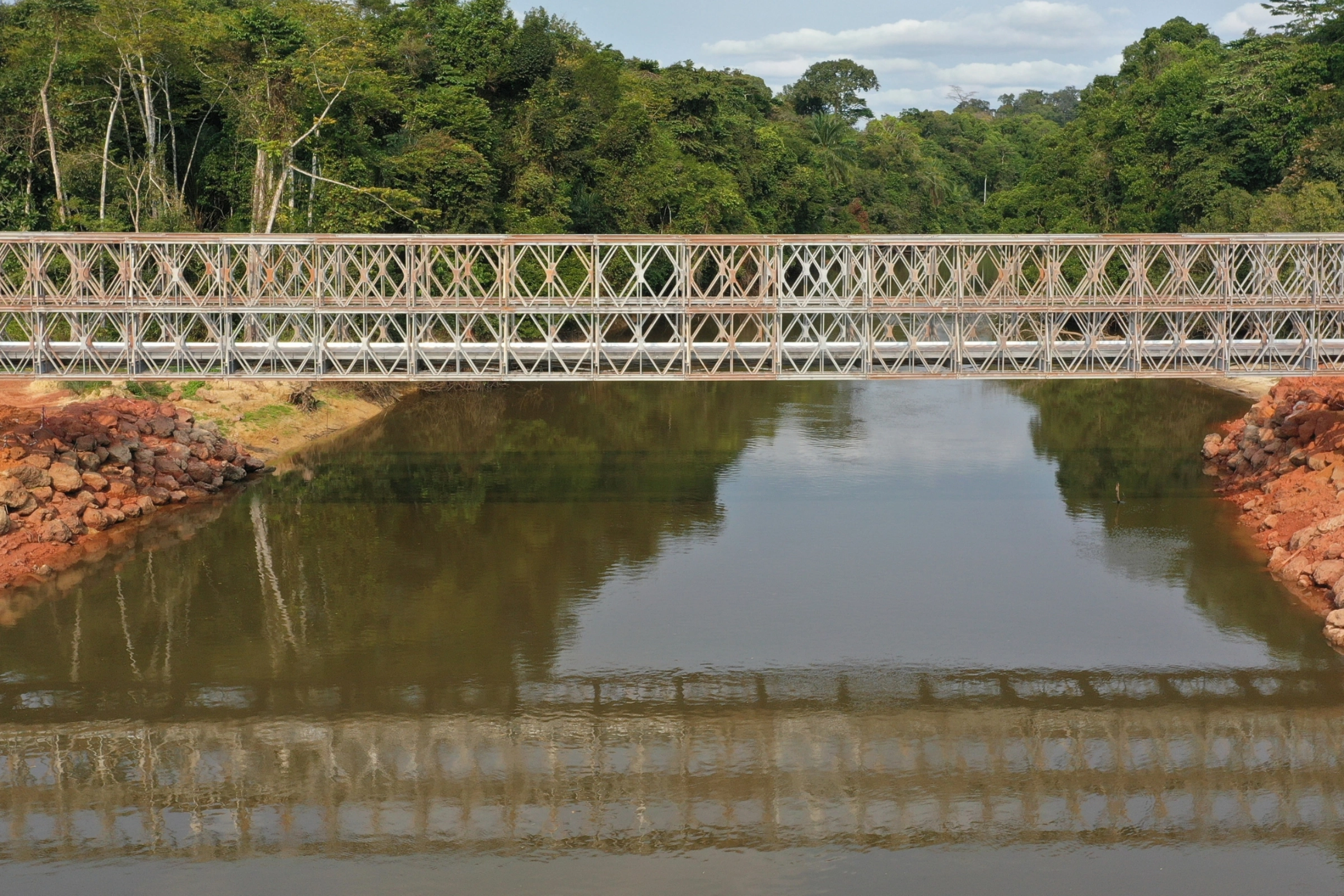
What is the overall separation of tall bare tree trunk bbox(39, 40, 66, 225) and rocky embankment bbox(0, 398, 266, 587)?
16423 millimetres

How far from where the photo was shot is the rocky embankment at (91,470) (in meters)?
35.5

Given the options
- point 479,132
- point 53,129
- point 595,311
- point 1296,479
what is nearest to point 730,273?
point 595,311

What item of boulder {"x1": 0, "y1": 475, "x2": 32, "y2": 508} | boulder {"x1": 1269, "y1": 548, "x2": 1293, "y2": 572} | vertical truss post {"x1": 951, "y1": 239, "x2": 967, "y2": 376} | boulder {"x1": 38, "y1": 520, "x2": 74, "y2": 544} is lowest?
boulder {"x1": 1269, "y1": 548, "x2": 1293, "y2": 572}

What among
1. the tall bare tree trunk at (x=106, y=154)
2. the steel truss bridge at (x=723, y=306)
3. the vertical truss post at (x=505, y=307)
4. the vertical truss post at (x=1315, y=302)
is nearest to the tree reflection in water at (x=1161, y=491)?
the steel truss bridge at (x=723, y=306)

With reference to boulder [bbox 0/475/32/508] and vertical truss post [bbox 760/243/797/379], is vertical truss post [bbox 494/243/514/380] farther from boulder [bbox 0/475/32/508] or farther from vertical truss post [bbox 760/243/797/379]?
boulder [bbox 0/475/32/508]

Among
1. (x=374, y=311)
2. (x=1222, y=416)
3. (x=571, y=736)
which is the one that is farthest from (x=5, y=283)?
(x=1222, y=416)

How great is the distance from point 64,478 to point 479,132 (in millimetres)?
35714

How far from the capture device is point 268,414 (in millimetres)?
51281

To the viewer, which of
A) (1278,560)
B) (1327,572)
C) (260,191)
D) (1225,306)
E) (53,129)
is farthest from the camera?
(260,191)

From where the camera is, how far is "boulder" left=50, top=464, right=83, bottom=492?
37469mm

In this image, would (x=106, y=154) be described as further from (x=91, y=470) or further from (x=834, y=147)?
(x=834, y=147)

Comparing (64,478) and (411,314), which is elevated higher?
(411,314)

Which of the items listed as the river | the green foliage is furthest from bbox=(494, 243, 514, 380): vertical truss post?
the green foliage

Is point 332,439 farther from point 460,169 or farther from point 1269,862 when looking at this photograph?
point 1269,862
